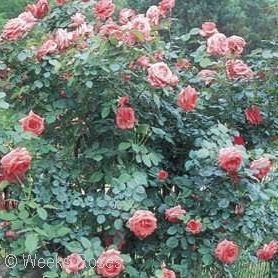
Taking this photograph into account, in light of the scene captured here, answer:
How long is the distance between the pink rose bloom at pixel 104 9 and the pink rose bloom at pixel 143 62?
29 centimetres

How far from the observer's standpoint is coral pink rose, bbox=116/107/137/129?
1969 millimetres

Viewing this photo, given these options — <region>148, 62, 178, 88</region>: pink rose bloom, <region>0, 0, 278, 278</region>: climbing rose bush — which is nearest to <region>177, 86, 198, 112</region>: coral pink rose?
<region>0, 0, 278, 278</region>: climbing rose bush

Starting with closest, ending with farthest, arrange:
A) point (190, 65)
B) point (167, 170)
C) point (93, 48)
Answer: point (93, 48) < point (167, 170) < point (190, 65)

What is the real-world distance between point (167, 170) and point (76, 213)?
447 millimetres

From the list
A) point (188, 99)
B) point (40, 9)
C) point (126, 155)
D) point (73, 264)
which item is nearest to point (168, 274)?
point (73, 264)

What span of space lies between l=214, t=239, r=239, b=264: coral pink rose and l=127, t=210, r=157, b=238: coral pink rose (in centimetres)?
26

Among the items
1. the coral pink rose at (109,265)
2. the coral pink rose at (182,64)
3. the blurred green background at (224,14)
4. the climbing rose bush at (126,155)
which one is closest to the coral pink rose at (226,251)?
the climbing rose bush at (126,155)

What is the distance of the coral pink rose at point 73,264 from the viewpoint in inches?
68.0

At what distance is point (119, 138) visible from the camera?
207cm

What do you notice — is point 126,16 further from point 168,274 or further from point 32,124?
point 168,274

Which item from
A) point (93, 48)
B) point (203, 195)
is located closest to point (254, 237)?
point (203, 195)

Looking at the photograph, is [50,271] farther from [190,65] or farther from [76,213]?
[190,65]

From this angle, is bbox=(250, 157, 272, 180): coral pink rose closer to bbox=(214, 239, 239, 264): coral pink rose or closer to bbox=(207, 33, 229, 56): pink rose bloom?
bbox=(214, 239, 239, 264): coral pink rose

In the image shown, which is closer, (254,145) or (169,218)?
(169,218)
